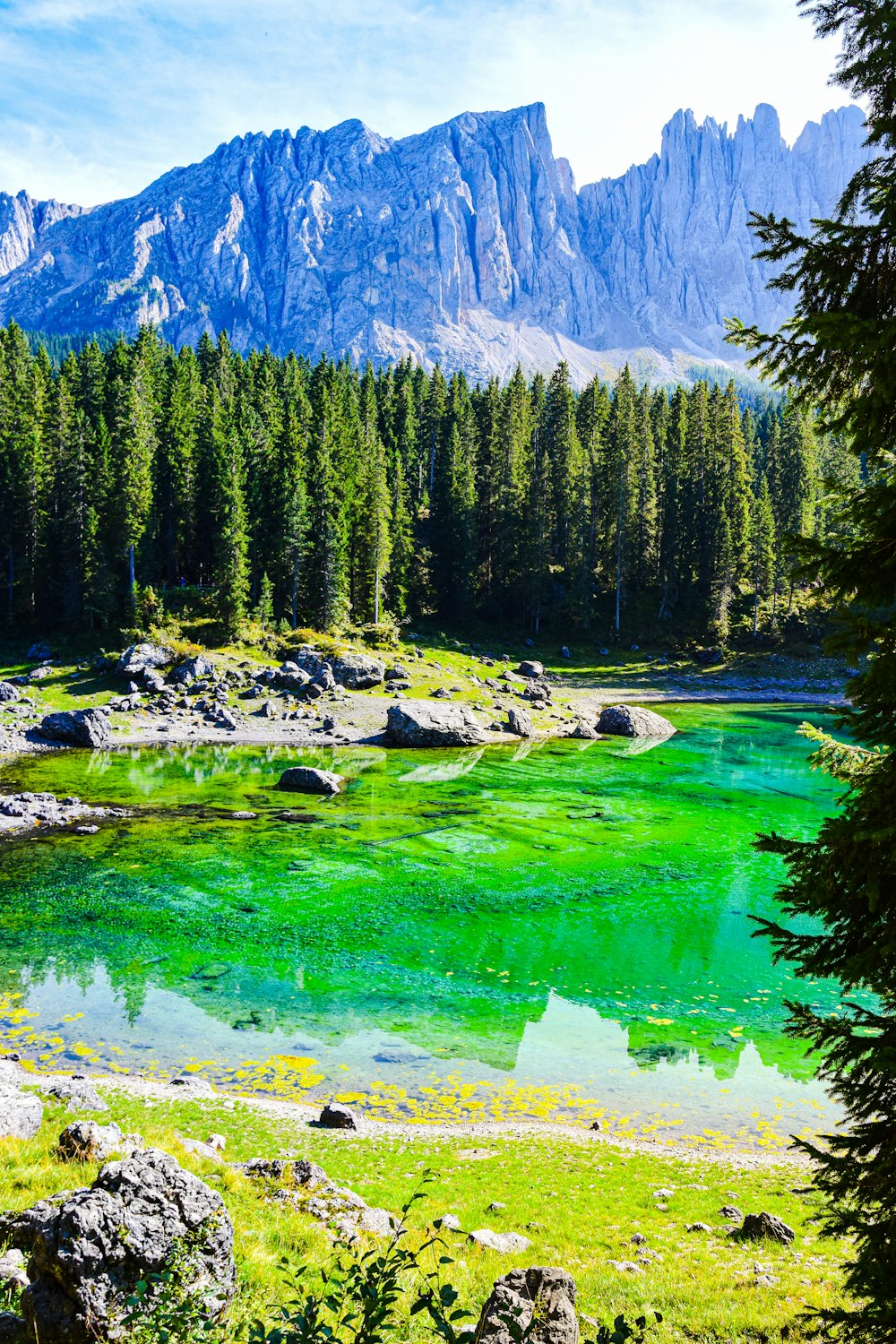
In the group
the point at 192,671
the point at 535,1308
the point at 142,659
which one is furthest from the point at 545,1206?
the point at 142,659

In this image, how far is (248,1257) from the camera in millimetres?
8477

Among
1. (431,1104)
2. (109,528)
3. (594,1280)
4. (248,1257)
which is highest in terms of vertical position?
(109,528)

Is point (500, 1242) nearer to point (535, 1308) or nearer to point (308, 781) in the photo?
point (535, 1308)

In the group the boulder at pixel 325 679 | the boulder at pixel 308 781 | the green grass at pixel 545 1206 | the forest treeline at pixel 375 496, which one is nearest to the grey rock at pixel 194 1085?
the green grass at pixel 545 1206

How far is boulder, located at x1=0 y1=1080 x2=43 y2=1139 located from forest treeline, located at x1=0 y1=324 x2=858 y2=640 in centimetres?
5948

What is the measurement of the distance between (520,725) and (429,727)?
26.5 feet

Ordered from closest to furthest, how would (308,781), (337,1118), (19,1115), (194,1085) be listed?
(19,1115), (337,1118), (194,1085), (308,781)

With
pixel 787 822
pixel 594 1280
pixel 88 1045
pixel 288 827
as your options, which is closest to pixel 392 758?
pixel 288 827

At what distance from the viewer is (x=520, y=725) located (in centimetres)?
6012

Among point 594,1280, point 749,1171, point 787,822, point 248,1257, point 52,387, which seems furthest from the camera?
point 52,387

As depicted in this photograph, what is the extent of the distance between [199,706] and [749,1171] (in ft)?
171

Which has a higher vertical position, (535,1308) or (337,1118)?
(535,1308)

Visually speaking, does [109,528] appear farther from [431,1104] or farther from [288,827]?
[431,1104]

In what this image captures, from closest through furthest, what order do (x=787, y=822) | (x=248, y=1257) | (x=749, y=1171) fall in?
1. (x=248, y=1257)
2. (x=749, y=1171)
3. (x=787, y=822)
